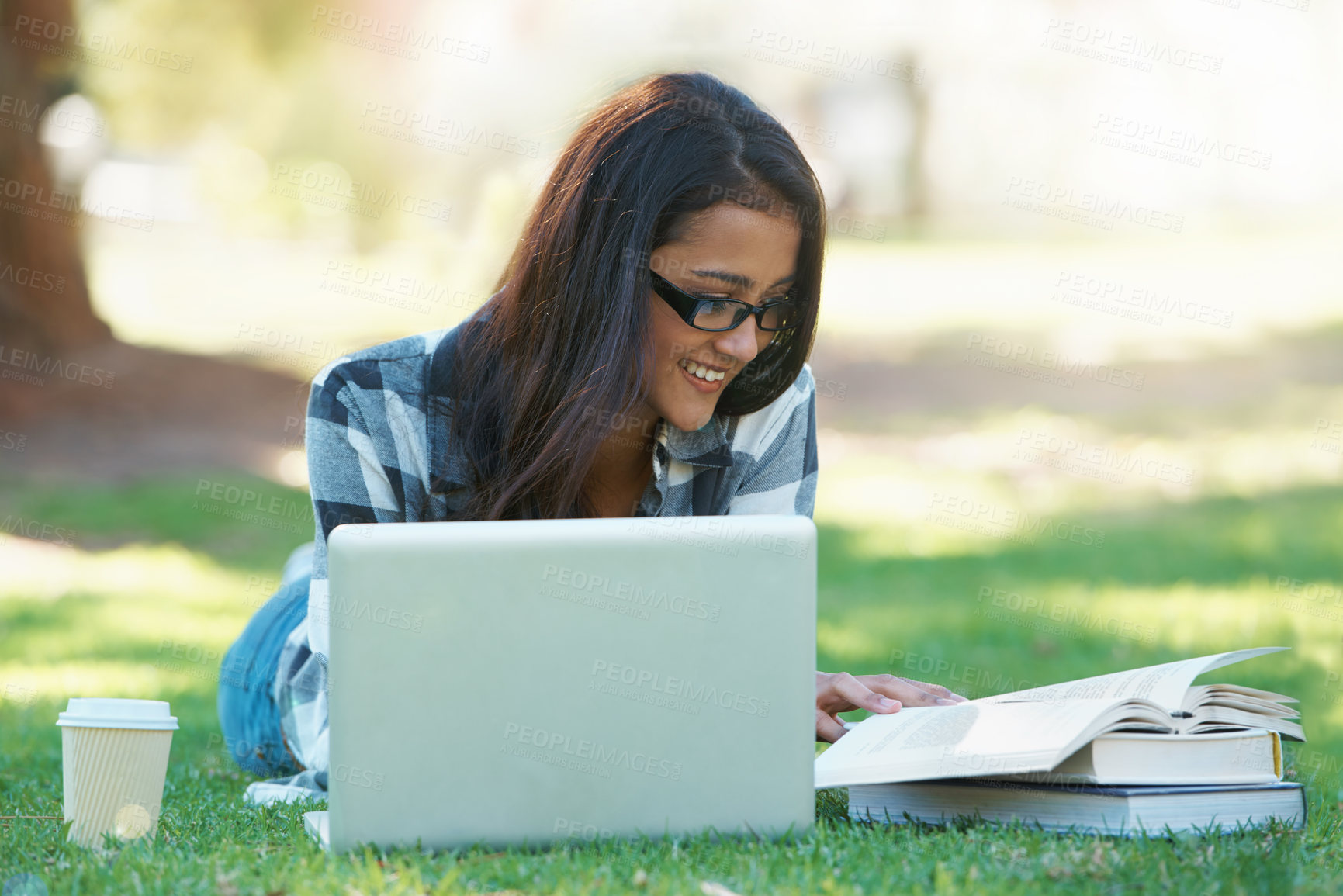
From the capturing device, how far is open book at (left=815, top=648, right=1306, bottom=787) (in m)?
1.74

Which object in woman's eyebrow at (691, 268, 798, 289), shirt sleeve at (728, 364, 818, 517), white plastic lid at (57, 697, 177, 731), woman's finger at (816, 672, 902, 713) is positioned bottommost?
woman's finger at (816, 672, 902, 713)

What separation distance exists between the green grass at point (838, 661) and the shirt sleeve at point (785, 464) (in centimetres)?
90

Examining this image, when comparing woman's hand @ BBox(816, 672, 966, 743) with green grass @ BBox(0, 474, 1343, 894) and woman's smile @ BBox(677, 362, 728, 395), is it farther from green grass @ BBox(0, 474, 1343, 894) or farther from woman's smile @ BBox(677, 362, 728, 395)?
woman's smile @ BBox(677, 362, 728, 395)

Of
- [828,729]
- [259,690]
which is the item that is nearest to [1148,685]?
[828,729]

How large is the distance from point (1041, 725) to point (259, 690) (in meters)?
2.16

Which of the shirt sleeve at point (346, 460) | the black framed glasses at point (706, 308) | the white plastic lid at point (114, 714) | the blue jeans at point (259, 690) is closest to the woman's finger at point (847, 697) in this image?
the black framed glasses at point (706, 308)

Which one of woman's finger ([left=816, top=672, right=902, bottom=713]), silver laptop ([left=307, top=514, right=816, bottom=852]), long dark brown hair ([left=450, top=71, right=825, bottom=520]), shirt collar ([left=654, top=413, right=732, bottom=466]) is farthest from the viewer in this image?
shirt collar ([left=654, top=413, right=732, bottom=466])

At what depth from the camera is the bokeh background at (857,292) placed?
5.45 m

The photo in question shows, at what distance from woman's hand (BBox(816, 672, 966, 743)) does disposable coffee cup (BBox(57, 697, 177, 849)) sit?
115 cm

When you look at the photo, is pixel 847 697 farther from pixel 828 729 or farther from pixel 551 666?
pixel 551 666

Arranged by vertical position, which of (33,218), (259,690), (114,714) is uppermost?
(33,218)

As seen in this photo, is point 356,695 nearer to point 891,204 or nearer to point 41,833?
point 41,833

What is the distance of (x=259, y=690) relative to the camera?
322cm

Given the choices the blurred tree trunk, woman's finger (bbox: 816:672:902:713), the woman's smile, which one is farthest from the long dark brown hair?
the blurred tree trunk
